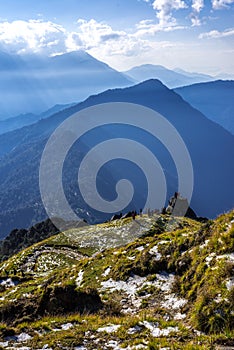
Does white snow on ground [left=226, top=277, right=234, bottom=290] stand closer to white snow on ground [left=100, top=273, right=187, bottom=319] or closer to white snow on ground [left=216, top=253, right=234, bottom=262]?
white snow on ground [left=216, top=253, right=234, bottom=262]

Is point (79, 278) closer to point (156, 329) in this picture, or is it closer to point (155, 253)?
point (155, 253)

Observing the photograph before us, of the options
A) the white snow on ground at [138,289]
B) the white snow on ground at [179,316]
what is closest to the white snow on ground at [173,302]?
the white snow on ground at [138,289]

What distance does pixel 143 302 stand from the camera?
71.6 feet

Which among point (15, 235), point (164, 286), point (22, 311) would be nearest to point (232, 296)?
point (164, 286)

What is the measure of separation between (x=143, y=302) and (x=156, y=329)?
230 inches

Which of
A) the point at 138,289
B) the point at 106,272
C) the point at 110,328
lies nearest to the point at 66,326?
the point at 110,328

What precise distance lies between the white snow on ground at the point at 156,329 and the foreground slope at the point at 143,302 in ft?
0.16

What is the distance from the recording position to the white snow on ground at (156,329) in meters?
15.4

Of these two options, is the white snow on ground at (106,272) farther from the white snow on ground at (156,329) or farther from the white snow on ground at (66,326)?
the white snow on ground at (156,329)

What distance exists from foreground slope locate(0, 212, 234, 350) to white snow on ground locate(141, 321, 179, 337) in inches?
1.9

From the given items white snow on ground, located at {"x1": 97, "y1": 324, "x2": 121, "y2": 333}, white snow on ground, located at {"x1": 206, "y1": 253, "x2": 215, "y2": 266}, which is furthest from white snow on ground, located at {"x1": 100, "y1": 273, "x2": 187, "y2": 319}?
white snow on ground, located at {"x1": 97, "y1": 324, "x2": 121, "y2": 333}

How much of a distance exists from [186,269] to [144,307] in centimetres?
446

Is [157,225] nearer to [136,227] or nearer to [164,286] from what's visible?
[136,227]

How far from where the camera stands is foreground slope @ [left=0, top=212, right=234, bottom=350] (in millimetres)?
15008
